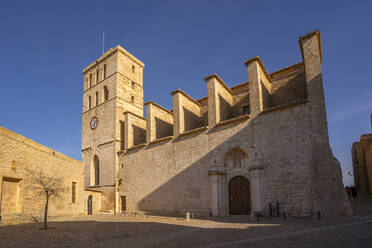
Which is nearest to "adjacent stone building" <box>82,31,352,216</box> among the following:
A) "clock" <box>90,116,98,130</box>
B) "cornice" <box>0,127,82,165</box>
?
"clock" <box>90,116,98,130</box>

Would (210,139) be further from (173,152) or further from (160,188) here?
(160,188)

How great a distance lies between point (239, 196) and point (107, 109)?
14.9 metres

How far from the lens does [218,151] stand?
15766mm

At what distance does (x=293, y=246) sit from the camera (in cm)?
565

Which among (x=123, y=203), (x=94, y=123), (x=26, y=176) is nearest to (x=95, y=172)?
(x=94, y=123)

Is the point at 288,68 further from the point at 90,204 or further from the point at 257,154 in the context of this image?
the point at 90,204

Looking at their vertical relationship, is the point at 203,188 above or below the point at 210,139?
below

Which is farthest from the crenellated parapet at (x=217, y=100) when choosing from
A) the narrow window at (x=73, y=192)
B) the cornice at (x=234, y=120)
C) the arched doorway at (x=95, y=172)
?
the arched doorway at (x=95, y=172)

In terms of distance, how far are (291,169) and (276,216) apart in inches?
93.1

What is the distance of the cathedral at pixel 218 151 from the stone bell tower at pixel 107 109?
0.32 feet

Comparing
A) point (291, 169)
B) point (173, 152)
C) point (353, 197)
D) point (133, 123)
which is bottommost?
point (353, 197)

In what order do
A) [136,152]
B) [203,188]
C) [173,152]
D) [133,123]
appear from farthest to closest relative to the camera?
[133,123] < [136,152] < [173,152] < [203,188]

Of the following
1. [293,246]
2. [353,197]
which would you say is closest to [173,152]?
[293,246]

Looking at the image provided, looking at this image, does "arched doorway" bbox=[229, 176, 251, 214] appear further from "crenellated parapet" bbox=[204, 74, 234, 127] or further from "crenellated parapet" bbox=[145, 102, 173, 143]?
"crenellated parapet" bbox=[145, 102, 173, 143]
